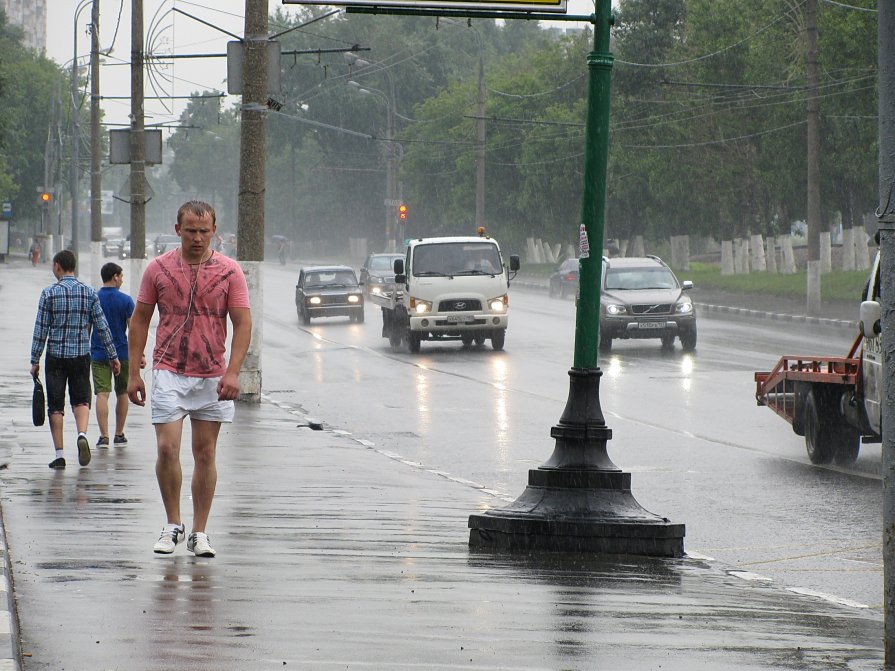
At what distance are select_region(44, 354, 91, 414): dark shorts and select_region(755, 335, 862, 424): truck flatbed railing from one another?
6.57 metres

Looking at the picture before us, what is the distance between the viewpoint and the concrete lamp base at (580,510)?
9016 mm

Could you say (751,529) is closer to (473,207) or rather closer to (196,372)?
(196,372)

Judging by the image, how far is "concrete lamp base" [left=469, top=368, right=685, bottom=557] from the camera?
902 centimetres

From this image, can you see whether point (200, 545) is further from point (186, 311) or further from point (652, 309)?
point (652, 309)

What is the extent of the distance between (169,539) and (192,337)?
103 centimetres

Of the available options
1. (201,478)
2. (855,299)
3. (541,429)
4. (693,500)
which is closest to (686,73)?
(855,299)

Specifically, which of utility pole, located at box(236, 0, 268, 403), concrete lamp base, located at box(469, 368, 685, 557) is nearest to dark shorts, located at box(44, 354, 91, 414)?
concrete lamp base, located at box(469, 368, 685, 557)

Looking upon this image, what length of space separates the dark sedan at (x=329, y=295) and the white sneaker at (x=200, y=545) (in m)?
34.4

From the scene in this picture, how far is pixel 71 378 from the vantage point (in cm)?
1338

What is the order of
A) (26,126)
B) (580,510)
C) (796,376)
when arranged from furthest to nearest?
(26,126) < (796,376) < (580,510)

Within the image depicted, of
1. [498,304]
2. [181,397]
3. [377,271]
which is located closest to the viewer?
[181,397]

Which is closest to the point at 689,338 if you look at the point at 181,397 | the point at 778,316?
the point at 778,316

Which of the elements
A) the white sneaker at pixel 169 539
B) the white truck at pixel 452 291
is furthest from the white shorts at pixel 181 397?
the white truck at pixel 452 291

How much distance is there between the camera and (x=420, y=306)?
3209cm
